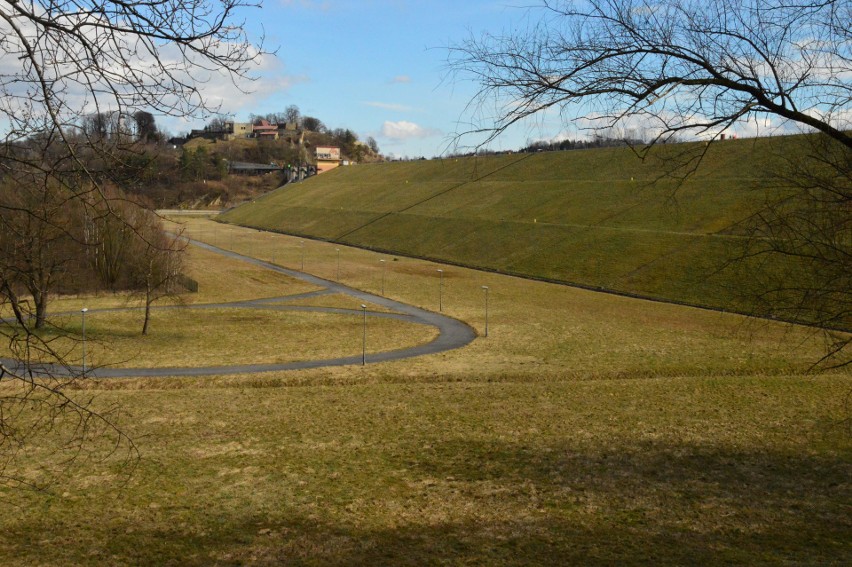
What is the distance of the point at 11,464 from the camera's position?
1664cm

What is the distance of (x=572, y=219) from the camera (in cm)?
7575

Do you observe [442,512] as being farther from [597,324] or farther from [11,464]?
[597,324]

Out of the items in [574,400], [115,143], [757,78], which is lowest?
[574,400]

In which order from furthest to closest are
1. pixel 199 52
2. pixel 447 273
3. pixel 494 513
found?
1. pixel 447 273
2. pixel 494 513
3. pixel 199 52

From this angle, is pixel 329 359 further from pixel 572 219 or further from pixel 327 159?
pixel 327 159

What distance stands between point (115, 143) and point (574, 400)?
19.1 metres

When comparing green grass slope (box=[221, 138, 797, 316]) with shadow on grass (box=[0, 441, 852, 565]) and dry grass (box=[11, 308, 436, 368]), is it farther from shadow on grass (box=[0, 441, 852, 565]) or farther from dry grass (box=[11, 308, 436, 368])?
shadow on grass (box=[0, 441, 852, 565])

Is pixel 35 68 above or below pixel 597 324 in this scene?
above

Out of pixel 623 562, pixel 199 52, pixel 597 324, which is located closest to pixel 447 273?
pixel 597 324

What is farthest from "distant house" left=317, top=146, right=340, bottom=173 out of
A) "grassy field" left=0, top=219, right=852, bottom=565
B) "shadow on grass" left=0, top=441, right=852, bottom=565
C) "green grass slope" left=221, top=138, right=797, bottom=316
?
"shadow on grass" left=0, top=441, right=852, bottom=565

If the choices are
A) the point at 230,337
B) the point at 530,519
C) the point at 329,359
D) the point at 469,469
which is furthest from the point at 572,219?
the point at 530,519

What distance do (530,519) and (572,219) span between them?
2541 inches

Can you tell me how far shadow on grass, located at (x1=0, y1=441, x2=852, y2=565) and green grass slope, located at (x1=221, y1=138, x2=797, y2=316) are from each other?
65.6 ft

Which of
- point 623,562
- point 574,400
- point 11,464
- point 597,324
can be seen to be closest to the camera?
point 623,562
